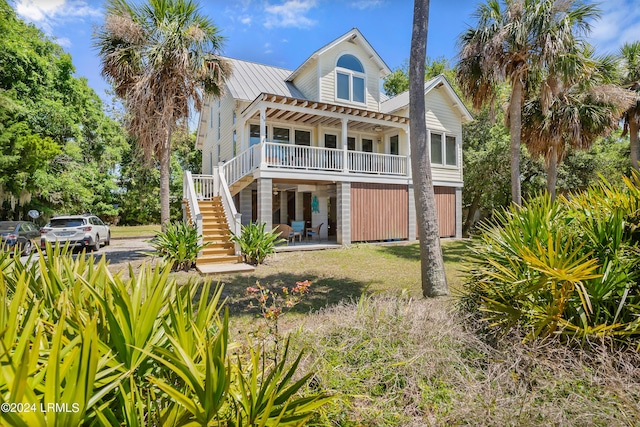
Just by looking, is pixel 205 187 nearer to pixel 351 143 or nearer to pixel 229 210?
pixel 229 210

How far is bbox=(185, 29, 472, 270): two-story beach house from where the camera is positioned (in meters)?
13.0

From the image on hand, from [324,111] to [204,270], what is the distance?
835 cm

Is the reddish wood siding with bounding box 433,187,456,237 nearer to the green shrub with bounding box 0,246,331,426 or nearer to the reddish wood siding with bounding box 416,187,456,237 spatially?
the reddish wood siding with bounding box 416,187,456,237

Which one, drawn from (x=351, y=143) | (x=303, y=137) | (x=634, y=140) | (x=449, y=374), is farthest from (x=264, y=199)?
(x=634, y=140)

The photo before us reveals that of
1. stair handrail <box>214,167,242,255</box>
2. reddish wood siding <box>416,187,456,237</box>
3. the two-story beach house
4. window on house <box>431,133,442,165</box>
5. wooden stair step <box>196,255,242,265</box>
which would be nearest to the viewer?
wooden stair step <box>196,255,242,265</box>

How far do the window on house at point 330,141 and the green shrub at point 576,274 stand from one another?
42.8 ft

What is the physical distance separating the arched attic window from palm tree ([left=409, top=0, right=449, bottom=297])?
398 inches

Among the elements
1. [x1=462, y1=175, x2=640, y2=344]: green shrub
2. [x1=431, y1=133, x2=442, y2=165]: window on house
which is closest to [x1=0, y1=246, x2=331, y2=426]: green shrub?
[x1=462, y1=175, x2=640, y2=344]: green shrub

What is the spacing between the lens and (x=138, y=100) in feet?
34.6

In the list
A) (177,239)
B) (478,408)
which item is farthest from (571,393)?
(177,239)

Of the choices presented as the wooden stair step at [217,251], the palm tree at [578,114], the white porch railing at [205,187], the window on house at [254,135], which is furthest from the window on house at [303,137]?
the palm tree at [578,114]

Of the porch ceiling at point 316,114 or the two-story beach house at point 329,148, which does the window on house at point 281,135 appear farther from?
the porch ceiling at point 316,114

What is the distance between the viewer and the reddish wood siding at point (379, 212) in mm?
14414

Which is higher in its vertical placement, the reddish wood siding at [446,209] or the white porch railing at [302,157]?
the white porch railing at [302,157]
